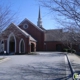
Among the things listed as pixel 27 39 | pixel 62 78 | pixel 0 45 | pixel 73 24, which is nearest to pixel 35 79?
pixel 62 78

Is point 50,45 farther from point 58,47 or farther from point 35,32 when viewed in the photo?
point 35,32

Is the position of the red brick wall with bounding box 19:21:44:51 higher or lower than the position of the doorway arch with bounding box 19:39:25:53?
higher

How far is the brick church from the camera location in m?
40.1

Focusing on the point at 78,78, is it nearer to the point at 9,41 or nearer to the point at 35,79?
the point at 35,79

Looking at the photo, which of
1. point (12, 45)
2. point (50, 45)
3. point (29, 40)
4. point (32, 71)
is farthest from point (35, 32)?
point (32, 71)

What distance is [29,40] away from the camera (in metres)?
40.7

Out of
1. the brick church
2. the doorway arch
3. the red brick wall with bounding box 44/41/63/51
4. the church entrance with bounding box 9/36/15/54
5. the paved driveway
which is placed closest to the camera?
the paved driveway

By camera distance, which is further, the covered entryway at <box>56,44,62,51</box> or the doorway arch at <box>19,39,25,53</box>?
the covered entryway at <box>56,44,62,51</box>

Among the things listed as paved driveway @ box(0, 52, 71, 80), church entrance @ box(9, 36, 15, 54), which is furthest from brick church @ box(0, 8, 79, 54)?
paved driveway @ box(0, 52, 71, 80)

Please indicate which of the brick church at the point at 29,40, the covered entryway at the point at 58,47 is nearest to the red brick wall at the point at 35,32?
the brick church at the point at 29,40

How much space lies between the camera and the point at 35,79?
9.69 m

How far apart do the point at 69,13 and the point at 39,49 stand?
42.2 metres

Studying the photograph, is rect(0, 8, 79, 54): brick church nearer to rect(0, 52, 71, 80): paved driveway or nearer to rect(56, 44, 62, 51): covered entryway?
rect(56, 44, 62, 51): covered entryway

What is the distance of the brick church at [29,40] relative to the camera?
40.1 m
